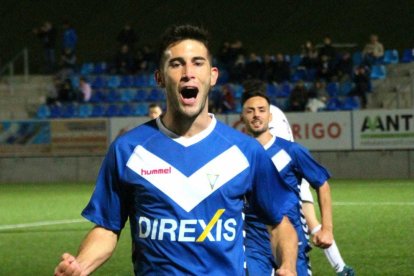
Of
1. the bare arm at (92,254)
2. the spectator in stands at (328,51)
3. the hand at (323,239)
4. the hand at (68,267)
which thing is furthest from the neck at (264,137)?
the spectator in stands at (328,51)

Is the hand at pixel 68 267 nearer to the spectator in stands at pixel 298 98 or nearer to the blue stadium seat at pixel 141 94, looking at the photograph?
the spectator in stands at pixel 298 98

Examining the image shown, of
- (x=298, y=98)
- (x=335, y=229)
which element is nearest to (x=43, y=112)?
(x=298, y=98)

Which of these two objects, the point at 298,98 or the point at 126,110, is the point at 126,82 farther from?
the point at 298,98

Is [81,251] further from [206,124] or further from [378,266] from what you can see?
[378,266]

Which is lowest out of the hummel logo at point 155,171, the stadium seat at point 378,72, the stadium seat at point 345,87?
the hummel logo at point 155,171

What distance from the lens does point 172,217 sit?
4504mm

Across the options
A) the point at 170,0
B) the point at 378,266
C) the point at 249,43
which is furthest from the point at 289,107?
the point at 378,266

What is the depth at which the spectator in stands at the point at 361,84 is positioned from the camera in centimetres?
3097

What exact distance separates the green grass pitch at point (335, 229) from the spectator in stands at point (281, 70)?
608 centimetres

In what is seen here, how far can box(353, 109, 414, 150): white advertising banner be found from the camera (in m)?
29.2

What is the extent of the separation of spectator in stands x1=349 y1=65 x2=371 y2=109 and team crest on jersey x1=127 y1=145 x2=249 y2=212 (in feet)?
87.7

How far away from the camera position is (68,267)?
14.1 ft

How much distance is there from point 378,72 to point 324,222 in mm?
25322

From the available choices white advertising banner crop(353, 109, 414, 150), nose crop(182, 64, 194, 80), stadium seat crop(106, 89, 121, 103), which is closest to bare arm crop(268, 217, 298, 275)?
nose crop(182, 64, 194, 80)
